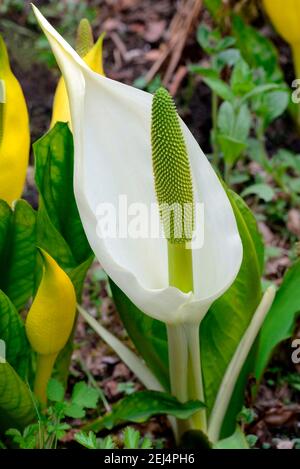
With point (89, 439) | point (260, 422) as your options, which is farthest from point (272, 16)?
point (89, 439)

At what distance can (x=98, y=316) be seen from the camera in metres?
1.89

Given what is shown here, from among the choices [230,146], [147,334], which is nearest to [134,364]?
[147,334]

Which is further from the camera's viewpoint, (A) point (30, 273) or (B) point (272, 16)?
(B) point (272, 16)

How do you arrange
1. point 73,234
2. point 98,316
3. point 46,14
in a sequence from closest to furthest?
point 73,234
point 98,316
point 46,14

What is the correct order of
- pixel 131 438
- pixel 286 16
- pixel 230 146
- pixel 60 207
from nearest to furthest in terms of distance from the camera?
pixel 131 438 < pixel 60 207 < pixel 230 146 < pixel 286 16

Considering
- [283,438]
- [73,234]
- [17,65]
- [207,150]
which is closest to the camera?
[73,234]

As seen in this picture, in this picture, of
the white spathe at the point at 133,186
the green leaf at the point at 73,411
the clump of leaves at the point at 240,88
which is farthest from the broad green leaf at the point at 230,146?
the green leaf at the point at 73,411

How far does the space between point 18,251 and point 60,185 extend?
0.44 ft

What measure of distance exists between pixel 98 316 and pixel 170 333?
649 mm

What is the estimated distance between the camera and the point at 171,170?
1097mm

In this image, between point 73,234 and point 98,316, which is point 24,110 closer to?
point 73,234

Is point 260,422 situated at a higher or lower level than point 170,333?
lower

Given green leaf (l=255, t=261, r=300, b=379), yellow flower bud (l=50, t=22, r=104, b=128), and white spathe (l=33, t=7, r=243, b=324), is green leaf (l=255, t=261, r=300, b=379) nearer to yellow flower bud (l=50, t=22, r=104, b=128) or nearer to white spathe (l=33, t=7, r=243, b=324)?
white spathe (l=33, t=7, r=243, b=324)

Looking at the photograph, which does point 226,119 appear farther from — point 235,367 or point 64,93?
point 235,367
